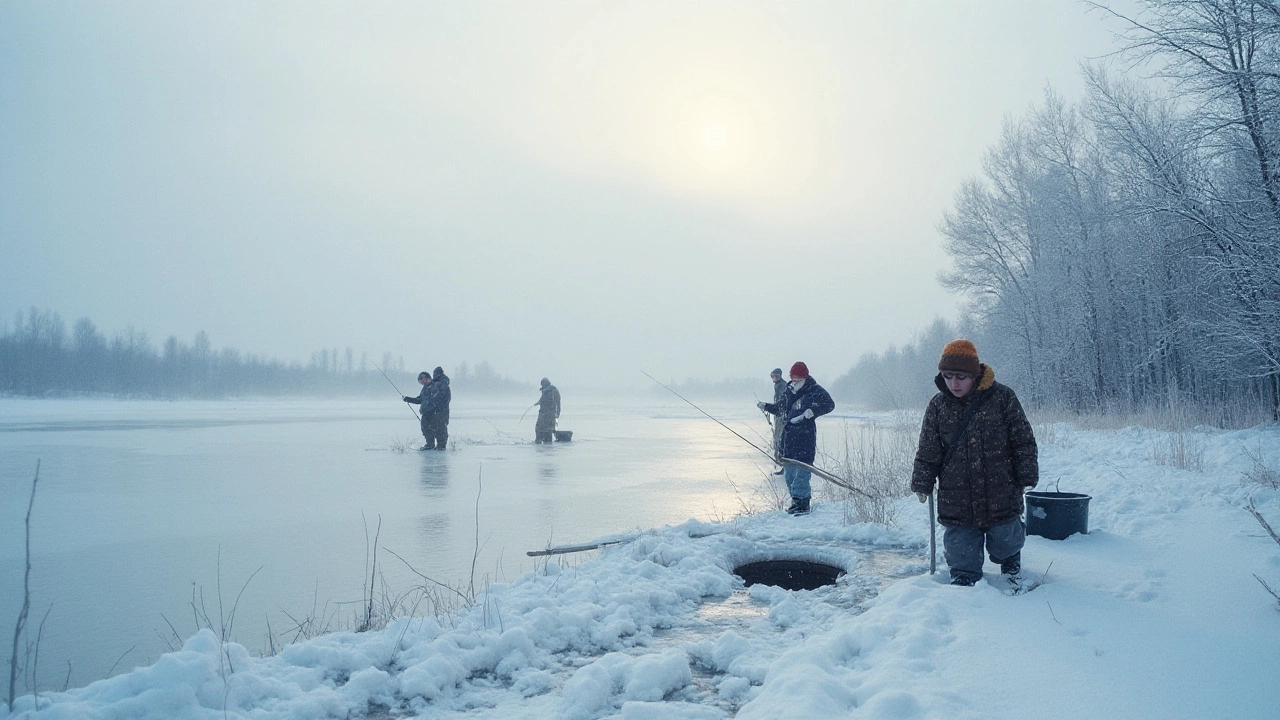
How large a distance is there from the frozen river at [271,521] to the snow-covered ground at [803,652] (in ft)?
3.82

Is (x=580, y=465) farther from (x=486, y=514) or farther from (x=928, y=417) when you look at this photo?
(x=928, y=417)

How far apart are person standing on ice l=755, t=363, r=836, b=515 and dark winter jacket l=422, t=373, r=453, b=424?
32.7 feet

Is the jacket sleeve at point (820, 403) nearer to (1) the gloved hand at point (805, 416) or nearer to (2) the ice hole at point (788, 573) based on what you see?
(1) the gloved hand at point (805, 416)

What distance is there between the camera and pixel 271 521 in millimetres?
8359

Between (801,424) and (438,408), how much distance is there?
10815 mm

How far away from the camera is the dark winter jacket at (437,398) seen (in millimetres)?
15898

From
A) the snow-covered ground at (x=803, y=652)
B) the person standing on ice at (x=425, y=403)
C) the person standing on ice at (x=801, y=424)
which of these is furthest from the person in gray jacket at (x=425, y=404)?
the snow-covered ground at (x=803, y=652)

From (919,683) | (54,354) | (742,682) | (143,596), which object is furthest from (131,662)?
(54,354)

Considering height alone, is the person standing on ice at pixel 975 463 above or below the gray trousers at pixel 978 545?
above

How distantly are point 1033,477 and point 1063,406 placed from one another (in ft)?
70.7

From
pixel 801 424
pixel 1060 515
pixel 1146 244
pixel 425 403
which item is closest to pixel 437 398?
pixel 425 403

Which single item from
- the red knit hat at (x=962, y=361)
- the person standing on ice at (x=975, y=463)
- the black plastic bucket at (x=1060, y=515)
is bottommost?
the black plastic bucket at (x=1060, y=515)

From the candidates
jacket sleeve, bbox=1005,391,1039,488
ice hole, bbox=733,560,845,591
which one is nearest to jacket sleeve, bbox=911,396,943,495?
jacket sleeve, bbox=1005,391,1039,488

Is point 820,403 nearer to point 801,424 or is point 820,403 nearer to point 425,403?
point 801,424
